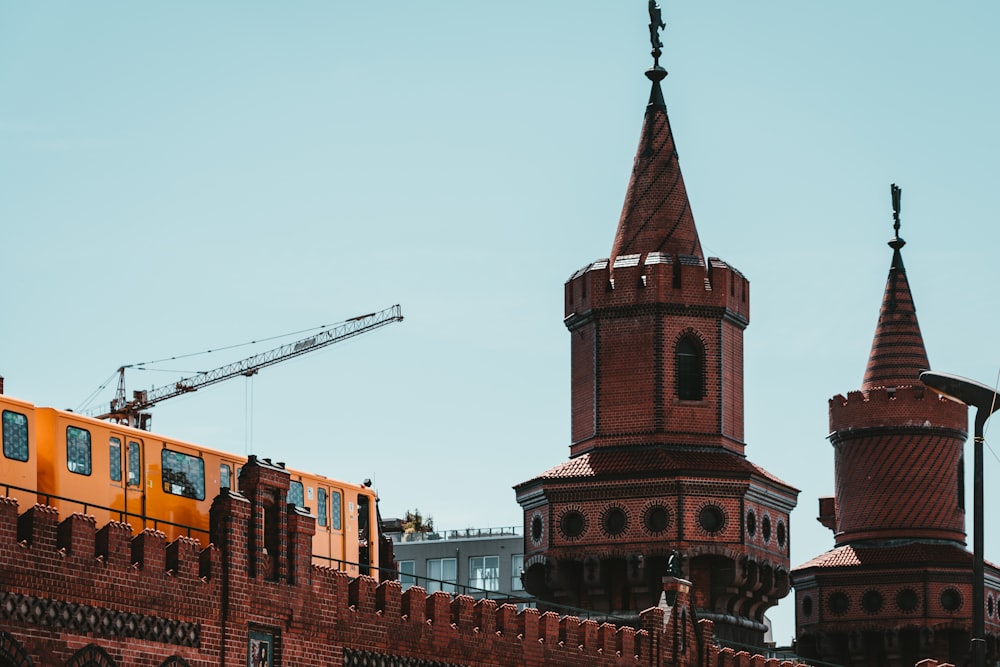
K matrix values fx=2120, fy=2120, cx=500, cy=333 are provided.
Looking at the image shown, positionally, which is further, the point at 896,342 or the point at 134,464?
the point at 896,342

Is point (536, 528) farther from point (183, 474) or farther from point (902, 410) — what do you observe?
point (183, 474)

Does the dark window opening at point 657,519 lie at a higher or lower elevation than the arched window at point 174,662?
higher

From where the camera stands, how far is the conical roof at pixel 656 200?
214ft

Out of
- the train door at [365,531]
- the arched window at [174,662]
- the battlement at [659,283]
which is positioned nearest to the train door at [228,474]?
the train door at [365,531]

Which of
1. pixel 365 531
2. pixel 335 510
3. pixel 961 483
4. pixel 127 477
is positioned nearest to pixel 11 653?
pixel 127 477

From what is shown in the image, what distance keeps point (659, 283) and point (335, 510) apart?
828 inches

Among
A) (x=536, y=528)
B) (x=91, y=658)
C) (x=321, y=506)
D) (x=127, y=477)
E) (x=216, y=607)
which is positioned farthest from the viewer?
(x=536, y=528)

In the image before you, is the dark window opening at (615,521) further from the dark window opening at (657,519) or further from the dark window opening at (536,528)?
the dark window opening at (536,528)

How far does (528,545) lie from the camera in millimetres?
64562

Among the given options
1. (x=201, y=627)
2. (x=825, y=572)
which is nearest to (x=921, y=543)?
(x=825, y=572)

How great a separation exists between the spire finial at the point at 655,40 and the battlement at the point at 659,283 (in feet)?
21.1

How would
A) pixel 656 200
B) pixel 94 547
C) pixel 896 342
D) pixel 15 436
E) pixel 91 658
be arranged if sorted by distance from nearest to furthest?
pixel 91 658, pixel 94 547, pixel 15 436, pixel 656 200, pixel 896 342

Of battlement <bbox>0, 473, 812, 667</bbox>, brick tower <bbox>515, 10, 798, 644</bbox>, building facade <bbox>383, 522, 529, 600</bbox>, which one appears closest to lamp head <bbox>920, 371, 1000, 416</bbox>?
battlement <bbox>0, 473, 812, 667</bbox>

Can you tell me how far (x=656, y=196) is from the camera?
2603 inches
